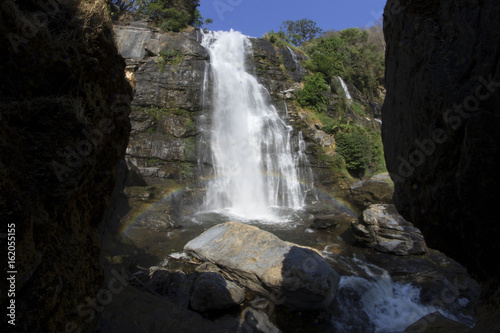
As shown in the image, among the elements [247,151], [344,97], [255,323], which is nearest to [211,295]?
[255,323]

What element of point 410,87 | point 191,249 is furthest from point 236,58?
point 410,87

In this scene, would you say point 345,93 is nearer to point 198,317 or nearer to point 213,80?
point 213,80

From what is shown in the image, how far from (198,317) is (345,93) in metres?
26.3

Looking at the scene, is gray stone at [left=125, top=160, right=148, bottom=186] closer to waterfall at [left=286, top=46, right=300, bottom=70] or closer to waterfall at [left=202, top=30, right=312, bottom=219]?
waterfall at [left=202, top=30, right=312, bottom=219]

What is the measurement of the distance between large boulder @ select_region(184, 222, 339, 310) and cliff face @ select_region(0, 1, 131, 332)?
382cm

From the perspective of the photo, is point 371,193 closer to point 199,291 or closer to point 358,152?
point 358,152

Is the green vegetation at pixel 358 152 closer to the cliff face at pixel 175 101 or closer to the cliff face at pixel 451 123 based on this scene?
the cliff face at pixel 175 101

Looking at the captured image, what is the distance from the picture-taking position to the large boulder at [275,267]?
230 inches

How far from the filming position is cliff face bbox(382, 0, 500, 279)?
2.42 m

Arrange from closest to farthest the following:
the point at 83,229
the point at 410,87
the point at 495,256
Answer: the point at 495,256, the point at 83,229, the point at 410,87

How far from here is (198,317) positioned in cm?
442

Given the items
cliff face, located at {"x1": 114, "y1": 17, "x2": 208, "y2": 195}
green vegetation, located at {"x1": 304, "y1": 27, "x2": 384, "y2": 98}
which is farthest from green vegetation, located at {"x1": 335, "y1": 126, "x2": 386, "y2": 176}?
cliff face, located at {"x1": 114, "y1": 17, "x2": 208, "y2": 195}

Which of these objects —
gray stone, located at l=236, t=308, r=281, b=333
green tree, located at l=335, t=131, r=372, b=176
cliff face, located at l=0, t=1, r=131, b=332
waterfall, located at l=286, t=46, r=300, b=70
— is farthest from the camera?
waterfall, located at l=286, t=46, r=300, b=70

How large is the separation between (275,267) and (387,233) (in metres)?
5.28
